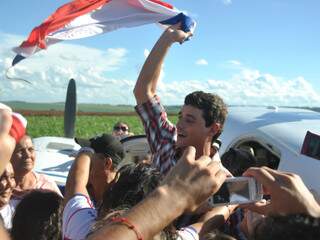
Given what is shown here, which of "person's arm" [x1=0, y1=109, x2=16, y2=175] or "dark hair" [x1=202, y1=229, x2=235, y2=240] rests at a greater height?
"person's arm" [x1=0, y1=109, x2=16, y2=175]

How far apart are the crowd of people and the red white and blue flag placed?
3.26ft

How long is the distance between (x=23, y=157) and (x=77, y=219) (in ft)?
6.48

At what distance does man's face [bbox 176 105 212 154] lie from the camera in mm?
3326

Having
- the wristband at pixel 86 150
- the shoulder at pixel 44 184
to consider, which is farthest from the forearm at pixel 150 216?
the shoulder at pixel 44 184

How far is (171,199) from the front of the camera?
4.48 feet

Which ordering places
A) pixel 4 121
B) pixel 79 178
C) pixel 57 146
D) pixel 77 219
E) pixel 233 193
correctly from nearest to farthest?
pixel 4 121 < pixel 233 193 < pixel 77 219 < pixel 79 178 < pixel 57 146

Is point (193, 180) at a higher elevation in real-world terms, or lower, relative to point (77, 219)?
higher

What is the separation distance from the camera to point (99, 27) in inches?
202

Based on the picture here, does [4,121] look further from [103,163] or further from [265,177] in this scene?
[103,163]

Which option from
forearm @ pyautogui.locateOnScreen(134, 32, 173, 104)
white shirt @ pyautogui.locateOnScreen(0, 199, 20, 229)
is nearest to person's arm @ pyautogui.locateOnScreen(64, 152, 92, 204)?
forearm @ pyautogui.locateOnScreen(134, 32, 173, 104)

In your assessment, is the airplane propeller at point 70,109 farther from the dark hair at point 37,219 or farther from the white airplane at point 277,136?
the dark hair at point 37,219

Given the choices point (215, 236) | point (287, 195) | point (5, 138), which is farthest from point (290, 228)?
point (5, 138)

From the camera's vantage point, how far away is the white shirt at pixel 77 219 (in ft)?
7.05

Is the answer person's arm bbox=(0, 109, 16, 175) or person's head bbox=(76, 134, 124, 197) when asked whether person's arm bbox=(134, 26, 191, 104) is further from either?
person's arm bbox=(0, 109, 16, 175)
